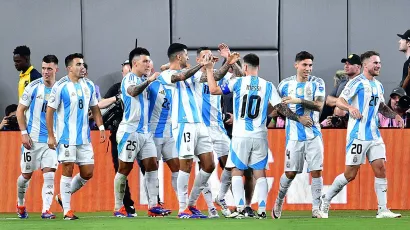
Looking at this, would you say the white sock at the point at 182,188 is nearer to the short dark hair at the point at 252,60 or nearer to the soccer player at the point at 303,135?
the soccer player at the point at 303,135

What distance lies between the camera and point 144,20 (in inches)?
787

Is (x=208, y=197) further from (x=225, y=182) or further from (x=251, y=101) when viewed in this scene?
(x=251, y=101)

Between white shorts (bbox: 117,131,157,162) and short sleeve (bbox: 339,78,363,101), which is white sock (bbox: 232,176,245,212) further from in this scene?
short sleeve (bbox: 339,78,363,101)

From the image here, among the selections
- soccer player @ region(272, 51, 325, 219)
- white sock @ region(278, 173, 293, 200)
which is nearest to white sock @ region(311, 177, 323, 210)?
soccer player @ region(272, 51, 325, 219)

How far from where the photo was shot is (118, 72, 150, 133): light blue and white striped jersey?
49.7 feet

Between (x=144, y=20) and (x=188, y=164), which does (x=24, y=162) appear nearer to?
(x=188, y=164)

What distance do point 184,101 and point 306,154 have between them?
176 cm

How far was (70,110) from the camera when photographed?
48.9 ft

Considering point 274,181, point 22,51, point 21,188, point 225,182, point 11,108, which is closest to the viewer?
point 225,182

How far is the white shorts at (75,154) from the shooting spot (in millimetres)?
14812

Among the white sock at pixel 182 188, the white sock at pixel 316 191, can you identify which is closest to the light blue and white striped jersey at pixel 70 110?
the white sock at pixel 182 188

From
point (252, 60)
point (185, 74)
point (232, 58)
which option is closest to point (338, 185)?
point (252, 60)

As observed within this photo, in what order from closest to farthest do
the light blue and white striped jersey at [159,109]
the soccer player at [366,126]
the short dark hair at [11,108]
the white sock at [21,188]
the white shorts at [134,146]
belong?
the soccer player at [366,126]
the white shorts at [134,146]
the light blue and white striped jersey at [159,109]
the white sock at [21,188]
the short dark hair at [11,108]

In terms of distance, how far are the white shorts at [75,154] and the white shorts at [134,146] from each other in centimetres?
42
